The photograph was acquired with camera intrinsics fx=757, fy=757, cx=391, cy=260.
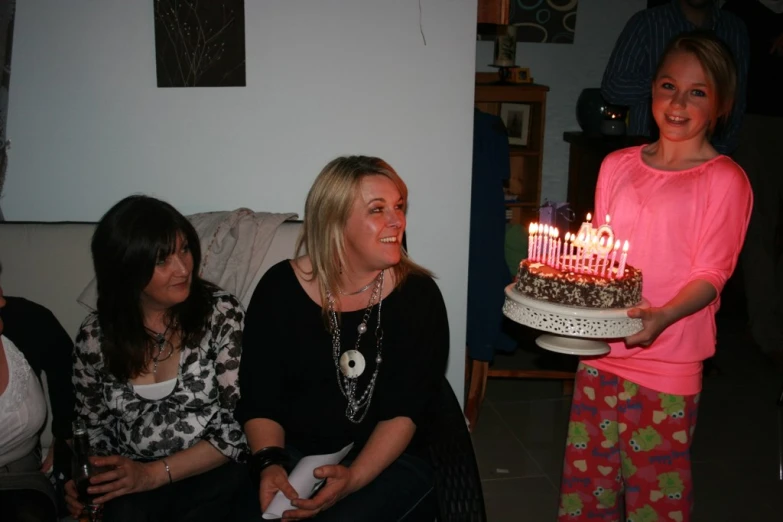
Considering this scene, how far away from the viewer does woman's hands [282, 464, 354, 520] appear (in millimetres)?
1729

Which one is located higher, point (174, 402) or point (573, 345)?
point (573, 345)

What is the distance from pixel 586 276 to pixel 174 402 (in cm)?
111

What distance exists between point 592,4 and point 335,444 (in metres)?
3.94

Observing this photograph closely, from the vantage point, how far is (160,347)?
6.70ft

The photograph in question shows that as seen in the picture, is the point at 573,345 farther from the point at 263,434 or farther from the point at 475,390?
the point at 475,390

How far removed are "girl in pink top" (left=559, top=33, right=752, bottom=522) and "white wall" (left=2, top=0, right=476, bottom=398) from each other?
86cm

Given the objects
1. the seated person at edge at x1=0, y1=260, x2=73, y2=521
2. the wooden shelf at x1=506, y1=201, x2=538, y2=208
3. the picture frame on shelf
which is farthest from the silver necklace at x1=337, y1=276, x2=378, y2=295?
the picture frame on shelf

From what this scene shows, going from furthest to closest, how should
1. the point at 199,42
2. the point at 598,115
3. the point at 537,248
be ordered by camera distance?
the point at 598,115
the point at 199,42
the point at 537,248

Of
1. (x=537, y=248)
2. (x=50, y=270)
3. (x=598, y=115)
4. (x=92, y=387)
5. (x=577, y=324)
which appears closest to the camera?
(x=577, y=324)

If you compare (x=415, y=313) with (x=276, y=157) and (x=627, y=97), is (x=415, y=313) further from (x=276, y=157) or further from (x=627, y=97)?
(x=627, y=97)

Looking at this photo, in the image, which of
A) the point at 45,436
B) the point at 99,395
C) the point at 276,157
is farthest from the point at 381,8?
A: the point at 45,436

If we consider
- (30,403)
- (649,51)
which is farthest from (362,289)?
(649,51)

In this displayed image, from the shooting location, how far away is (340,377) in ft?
6.45

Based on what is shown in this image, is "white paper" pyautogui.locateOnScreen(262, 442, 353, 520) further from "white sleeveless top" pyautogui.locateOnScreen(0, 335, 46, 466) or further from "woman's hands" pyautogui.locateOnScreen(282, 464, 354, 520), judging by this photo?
Result: "white sleeveless top" pyautogui.locateOnScreen(0, 335, 46, 466)
